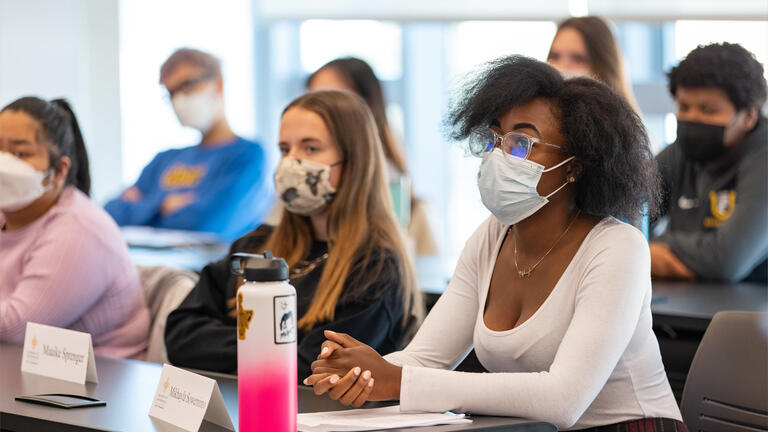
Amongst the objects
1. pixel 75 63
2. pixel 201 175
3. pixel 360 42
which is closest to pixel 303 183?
pixel 201 175

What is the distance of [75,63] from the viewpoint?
538 centimetres

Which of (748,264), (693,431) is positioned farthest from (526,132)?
(748,264)

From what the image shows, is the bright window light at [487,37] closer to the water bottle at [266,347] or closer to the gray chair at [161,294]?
the gray chair at [161,294]

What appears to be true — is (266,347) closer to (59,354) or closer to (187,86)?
(59,354)

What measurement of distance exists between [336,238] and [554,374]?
0.92 m

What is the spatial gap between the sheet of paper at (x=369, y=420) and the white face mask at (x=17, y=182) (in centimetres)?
129

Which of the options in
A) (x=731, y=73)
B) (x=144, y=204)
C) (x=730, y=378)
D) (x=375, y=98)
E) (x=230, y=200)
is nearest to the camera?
(x=730, y=378)

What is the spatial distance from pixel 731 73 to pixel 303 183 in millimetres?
1454

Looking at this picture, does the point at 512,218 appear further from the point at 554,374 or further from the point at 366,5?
the point at 366,5

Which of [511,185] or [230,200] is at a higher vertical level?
[511,185]

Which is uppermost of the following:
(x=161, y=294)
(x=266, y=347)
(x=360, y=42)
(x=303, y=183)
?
(x=360, y=42)

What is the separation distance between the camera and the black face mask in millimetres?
2873

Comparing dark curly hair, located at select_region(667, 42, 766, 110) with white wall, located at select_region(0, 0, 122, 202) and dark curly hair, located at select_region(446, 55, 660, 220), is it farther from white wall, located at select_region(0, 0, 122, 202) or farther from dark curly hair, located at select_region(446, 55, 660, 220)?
white wall, located at select_region(0, 0, 122, 202)

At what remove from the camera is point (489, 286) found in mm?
1701
